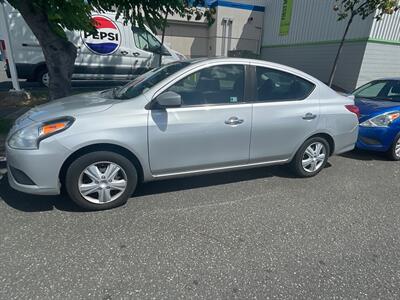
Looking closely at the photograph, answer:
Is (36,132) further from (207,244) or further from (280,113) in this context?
(280,113)

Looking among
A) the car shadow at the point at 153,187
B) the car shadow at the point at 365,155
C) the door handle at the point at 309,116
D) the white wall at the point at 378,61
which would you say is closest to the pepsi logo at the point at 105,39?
the car shadow at the point at 153,187

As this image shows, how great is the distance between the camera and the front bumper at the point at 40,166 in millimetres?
2531

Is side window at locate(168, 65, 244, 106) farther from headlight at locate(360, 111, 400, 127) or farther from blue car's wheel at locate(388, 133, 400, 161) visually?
blue car's wheel at locate(388, 133, 400, 161)

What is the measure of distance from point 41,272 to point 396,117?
5.46 metres

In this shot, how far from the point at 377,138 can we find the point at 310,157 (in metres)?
1.71

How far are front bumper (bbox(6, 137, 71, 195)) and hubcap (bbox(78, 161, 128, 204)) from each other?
0.81 feet

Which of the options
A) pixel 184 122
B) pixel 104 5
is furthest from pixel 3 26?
pixel 184 122

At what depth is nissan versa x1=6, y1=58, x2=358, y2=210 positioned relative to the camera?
103 inches

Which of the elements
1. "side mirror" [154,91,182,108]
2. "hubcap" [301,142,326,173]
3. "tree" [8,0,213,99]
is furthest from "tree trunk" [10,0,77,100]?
"hubcap" [301,142,326,173]

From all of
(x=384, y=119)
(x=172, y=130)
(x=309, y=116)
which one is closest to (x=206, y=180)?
(x=172, y=130)

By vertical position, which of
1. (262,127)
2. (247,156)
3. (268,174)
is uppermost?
(262,127)

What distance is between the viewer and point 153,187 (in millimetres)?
3400

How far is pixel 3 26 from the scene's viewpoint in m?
6.62

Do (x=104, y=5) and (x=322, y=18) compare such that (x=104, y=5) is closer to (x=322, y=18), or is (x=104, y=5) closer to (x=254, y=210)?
(x=254, y=210)
